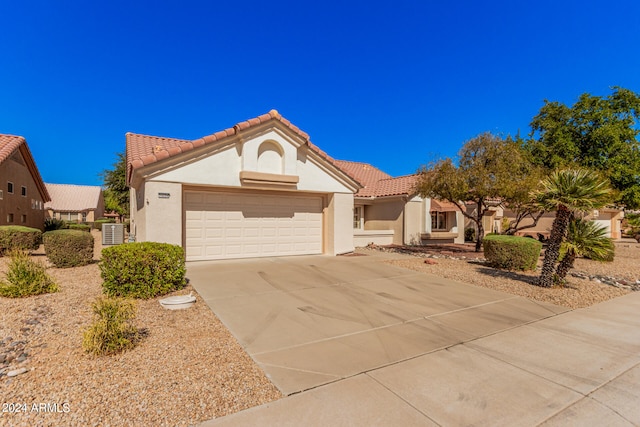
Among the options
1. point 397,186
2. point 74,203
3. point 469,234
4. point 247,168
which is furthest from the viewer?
point 74,203

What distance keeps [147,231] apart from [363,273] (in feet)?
22.5

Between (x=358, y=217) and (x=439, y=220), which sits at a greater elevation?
(x=358, y=217)

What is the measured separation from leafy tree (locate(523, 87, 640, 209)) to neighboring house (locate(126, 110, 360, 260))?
16.8 m

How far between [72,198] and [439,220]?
197 feet

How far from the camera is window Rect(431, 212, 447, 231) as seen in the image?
2242cm

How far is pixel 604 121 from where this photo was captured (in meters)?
21.7

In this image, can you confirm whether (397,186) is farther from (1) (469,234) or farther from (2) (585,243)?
(2) (585,243)

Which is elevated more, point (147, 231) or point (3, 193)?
point (3, 193)

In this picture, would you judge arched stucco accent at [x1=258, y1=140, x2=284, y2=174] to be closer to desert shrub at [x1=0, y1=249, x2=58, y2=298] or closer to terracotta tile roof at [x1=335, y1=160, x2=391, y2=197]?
desert shrub at [x1=0, y1=249, x2=58, y2=298]

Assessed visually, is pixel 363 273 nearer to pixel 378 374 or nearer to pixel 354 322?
pixel 354 322

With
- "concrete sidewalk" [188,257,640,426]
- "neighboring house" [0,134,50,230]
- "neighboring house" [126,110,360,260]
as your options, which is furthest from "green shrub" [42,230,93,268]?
"neighboring house" [0,134,50,230]

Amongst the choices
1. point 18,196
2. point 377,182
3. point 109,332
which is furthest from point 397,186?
point 18,196

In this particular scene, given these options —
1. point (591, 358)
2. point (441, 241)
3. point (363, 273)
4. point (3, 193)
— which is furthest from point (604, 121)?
point (3, 193)

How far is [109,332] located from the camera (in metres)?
4.08
